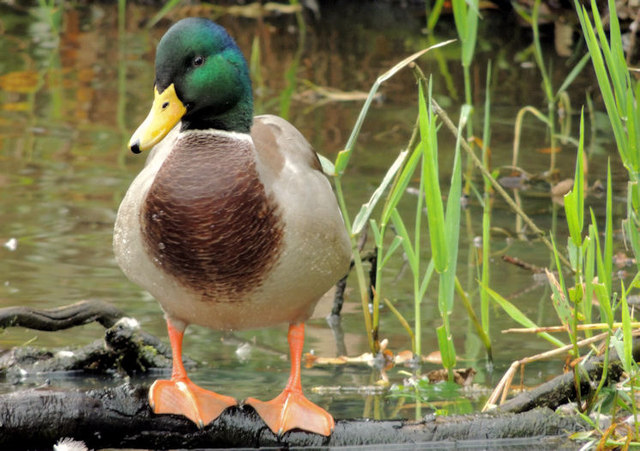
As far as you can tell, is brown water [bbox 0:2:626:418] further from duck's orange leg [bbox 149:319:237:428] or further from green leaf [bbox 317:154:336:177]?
→ green leaf [bbox 317:154:336:177]

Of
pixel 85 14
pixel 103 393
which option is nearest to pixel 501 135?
pixel 103 393

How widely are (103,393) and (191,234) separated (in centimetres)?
49

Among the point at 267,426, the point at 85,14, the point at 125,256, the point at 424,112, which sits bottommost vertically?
the point at 85,14

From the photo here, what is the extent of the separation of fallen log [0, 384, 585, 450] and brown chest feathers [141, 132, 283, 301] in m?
0.37

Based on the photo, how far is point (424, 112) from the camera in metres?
3.24

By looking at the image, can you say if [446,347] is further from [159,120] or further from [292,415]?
[159,120]

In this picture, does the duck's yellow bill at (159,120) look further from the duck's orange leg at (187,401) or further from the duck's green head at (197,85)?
the duck's orange leg at (187,401)

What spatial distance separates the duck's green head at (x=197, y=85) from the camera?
307cm

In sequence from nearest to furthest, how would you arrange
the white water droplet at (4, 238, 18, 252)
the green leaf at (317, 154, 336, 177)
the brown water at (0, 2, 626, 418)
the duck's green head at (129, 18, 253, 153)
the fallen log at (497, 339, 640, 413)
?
the duck's green head at (129, 18, 253, 153)
the fallen log at (497, 339, 640, 413)
the green leaf at (317, 154, 336, 177)
the brown water at (0, 2, 626, 418)
the white water droplet at (4, 238, 18, 252)

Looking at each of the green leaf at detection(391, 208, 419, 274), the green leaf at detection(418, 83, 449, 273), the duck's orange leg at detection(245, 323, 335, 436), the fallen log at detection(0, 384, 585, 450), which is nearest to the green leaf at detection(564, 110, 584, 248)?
the green leaf at detection(418, 83, 449, 273)

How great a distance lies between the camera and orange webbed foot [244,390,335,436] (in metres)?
3.24

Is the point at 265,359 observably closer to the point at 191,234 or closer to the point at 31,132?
the point at 191,234

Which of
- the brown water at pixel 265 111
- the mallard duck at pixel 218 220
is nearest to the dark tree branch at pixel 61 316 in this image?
the brown water at pixel 265 111

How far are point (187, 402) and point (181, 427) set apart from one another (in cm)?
7
